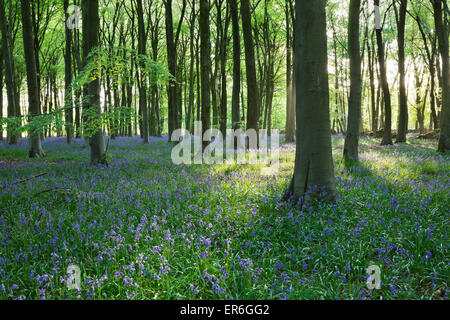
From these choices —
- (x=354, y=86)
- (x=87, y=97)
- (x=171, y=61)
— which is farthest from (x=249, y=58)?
(x=87, y=97)

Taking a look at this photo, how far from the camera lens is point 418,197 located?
4832mm

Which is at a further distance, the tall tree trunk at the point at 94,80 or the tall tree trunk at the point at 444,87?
the tall tree trunk at the point at 444,87

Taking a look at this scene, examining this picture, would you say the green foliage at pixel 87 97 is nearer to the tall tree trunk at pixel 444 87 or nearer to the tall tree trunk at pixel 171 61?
the tall tree trunk at pixel 171 61

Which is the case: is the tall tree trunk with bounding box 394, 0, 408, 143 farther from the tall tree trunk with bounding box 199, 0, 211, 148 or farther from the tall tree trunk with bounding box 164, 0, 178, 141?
the tall tree trunk with bounding box 164, 0, 178, 141

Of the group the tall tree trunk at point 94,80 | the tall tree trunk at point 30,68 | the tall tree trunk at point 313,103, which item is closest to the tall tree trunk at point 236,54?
the tall tree trunk at point 94,80

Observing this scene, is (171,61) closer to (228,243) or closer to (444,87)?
(444,87)

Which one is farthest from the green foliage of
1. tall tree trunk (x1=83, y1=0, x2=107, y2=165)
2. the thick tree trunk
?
the thick tree trunk

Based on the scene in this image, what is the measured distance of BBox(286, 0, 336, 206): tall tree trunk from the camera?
4539 millimetres

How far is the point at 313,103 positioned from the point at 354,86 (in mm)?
5140

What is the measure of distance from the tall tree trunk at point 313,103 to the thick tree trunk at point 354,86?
455cm

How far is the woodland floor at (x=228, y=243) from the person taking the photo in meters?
2.66

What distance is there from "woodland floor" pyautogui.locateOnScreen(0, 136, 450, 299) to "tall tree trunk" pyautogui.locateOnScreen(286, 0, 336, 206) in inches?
18.3

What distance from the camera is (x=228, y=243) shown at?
3.28 meters
